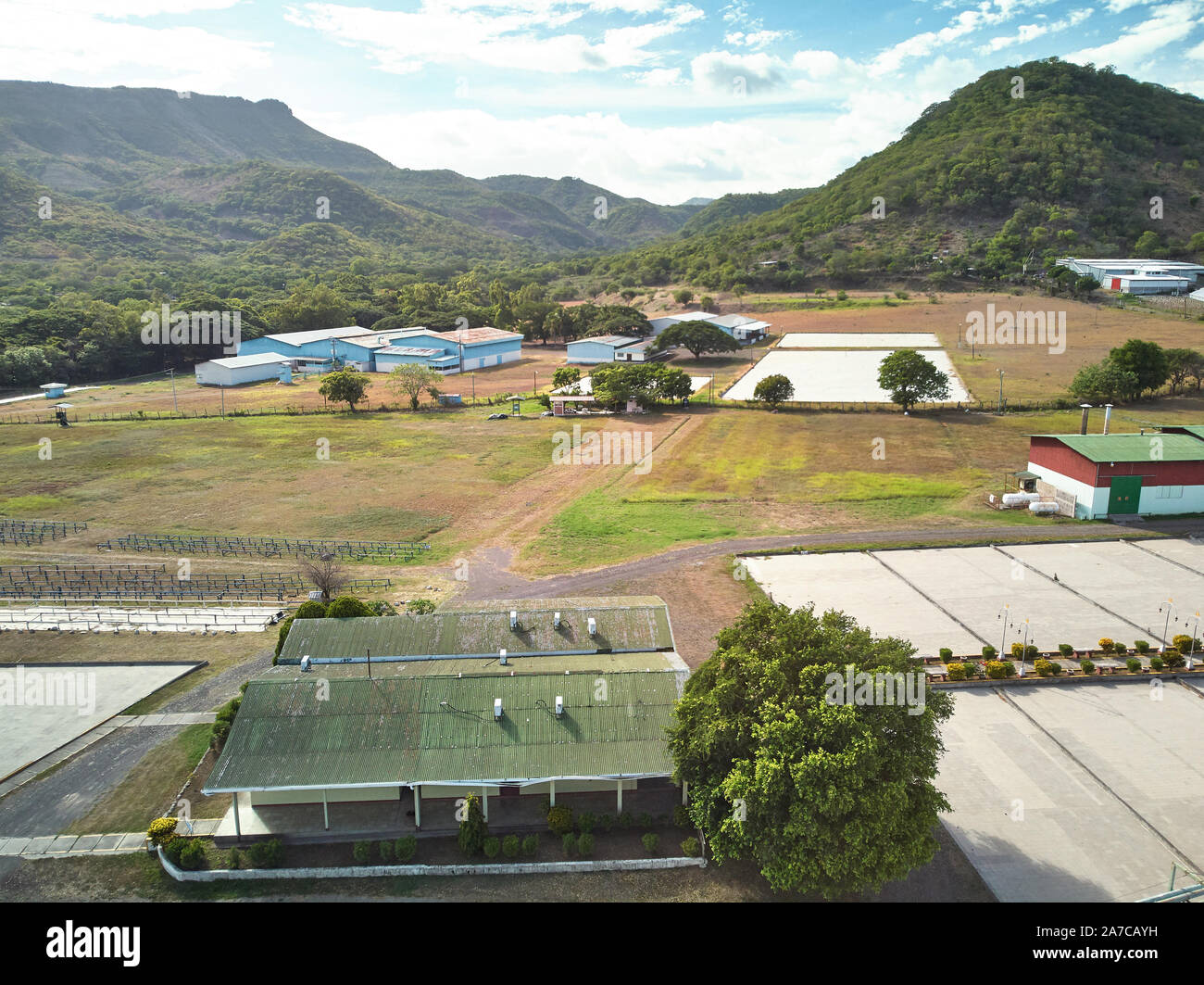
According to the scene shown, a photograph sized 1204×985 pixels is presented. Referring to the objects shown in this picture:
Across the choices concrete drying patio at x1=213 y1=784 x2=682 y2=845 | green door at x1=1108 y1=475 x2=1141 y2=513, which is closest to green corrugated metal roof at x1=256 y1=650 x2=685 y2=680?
concrete drying patio at x1=213 y1=784 x2=682 y2=845

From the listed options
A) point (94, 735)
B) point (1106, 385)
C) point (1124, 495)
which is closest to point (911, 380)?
point (1106, 385)

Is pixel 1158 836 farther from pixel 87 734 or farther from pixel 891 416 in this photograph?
pixel 891 416

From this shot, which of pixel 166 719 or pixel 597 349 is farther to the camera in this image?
pixel 597 349

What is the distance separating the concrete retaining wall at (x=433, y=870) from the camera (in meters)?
21.0

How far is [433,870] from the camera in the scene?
21.1 metres

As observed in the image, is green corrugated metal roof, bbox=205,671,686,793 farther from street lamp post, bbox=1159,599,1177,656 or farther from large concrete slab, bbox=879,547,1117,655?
street lamp post, bbox=1159,599,1177,656

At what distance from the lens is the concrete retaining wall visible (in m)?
21.0

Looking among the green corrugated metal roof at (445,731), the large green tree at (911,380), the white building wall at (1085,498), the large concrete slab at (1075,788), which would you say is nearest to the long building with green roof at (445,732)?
the green corrugated metal roof at (445,731)

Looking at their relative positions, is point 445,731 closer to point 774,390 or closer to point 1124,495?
point 1124,495

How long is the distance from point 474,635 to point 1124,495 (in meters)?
40.4

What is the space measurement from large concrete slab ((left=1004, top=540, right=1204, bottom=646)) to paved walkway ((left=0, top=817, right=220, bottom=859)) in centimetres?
3551

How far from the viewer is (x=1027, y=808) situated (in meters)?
23.3

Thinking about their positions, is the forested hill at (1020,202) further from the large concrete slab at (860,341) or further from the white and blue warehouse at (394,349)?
the white and blue warehouse at (394,349)
